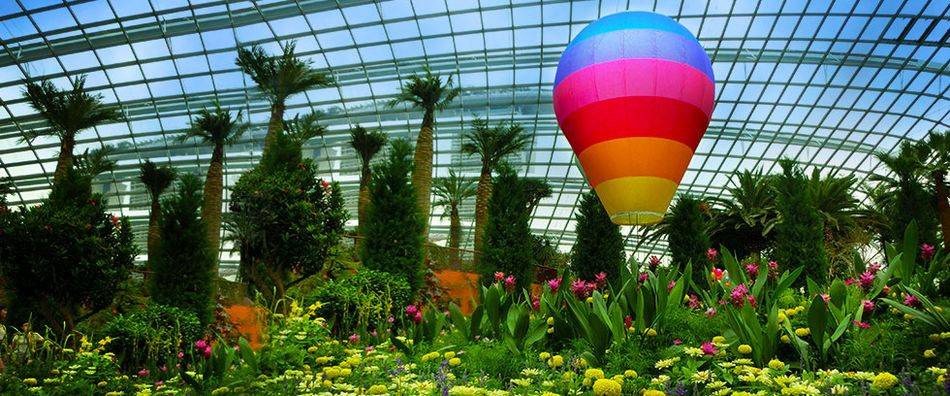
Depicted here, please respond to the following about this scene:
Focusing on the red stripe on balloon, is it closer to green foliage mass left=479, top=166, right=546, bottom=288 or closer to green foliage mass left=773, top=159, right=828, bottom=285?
green foliage mass left=479, top=166, right=546, bottom=288

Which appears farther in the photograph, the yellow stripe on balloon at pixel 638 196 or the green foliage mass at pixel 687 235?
the green foliage mass at pixel 687 235

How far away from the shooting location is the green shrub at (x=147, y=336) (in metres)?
8.79

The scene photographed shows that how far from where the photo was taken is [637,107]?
8.92 meters

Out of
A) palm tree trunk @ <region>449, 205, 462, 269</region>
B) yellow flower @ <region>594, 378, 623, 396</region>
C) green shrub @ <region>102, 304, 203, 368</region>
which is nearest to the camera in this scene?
yellow flower @ <region>594, 378, 623, 396</region>

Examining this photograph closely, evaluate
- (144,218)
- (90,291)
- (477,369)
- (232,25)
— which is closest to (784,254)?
(477,369)

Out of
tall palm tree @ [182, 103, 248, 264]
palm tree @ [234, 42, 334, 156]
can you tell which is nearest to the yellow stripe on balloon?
tall palm tree @ [182, 103, 248, 264]

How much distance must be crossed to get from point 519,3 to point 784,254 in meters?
16.3

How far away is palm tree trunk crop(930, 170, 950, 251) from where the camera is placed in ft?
60.8

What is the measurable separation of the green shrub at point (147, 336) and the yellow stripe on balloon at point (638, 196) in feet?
19.9

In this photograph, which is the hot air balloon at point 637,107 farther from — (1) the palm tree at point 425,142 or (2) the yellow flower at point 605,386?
(1) the palm tree at point 425,142

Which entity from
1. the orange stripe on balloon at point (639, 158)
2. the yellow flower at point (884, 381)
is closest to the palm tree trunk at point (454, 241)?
the orange stripe on balloon at point (639, 158)

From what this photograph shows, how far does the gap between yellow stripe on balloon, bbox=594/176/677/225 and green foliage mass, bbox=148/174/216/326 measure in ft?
22.5

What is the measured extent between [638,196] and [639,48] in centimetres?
201

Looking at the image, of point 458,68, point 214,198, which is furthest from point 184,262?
point 458,68
